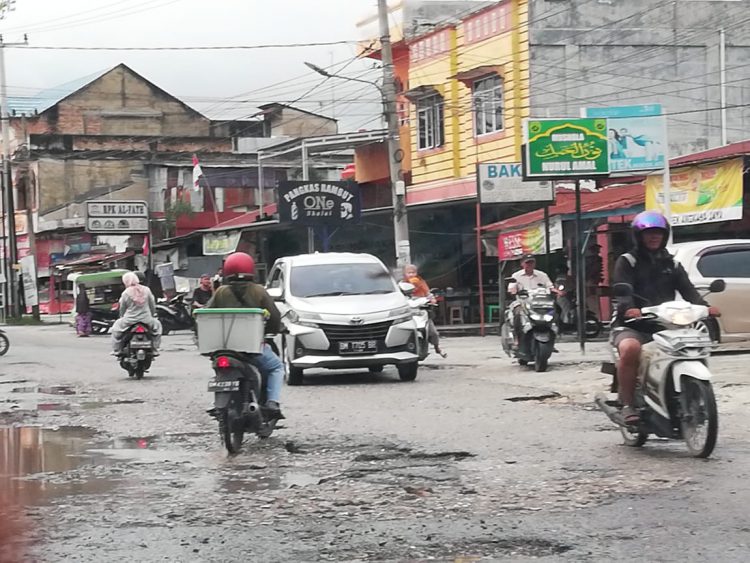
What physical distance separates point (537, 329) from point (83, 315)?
70.8 ft

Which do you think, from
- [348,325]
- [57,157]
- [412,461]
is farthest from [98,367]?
[57,157]

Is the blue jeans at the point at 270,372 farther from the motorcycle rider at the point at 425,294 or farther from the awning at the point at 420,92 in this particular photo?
the awning at the point at 420,92

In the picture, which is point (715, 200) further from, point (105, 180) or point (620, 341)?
point (105, 180)

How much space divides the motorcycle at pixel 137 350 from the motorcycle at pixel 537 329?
5.56 meters

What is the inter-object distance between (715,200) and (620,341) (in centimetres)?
1240

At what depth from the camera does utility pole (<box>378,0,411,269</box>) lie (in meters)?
26.2

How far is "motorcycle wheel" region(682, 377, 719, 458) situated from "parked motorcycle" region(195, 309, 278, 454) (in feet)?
11.0

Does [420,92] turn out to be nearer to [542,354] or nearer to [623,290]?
[542,354]

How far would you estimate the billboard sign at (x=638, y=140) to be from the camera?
19766 mm

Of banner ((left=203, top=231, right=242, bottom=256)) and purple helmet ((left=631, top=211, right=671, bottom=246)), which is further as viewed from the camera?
banner ((left=203, top=231, right=242, bottom=256))

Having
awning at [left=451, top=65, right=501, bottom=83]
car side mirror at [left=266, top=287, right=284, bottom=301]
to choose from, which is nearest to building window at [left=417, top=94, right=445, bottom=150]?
awning at [left=451, top=65, right=501, bottom=83]

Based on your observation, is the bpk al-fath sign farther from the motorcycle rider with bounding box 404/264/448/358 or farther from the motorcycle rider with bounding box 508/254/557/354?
the motorcycle rider with bounding box 508/254/557/354

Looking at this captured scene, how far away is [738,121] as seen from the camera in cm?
3247

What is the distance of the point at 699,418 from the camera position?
313 inches
